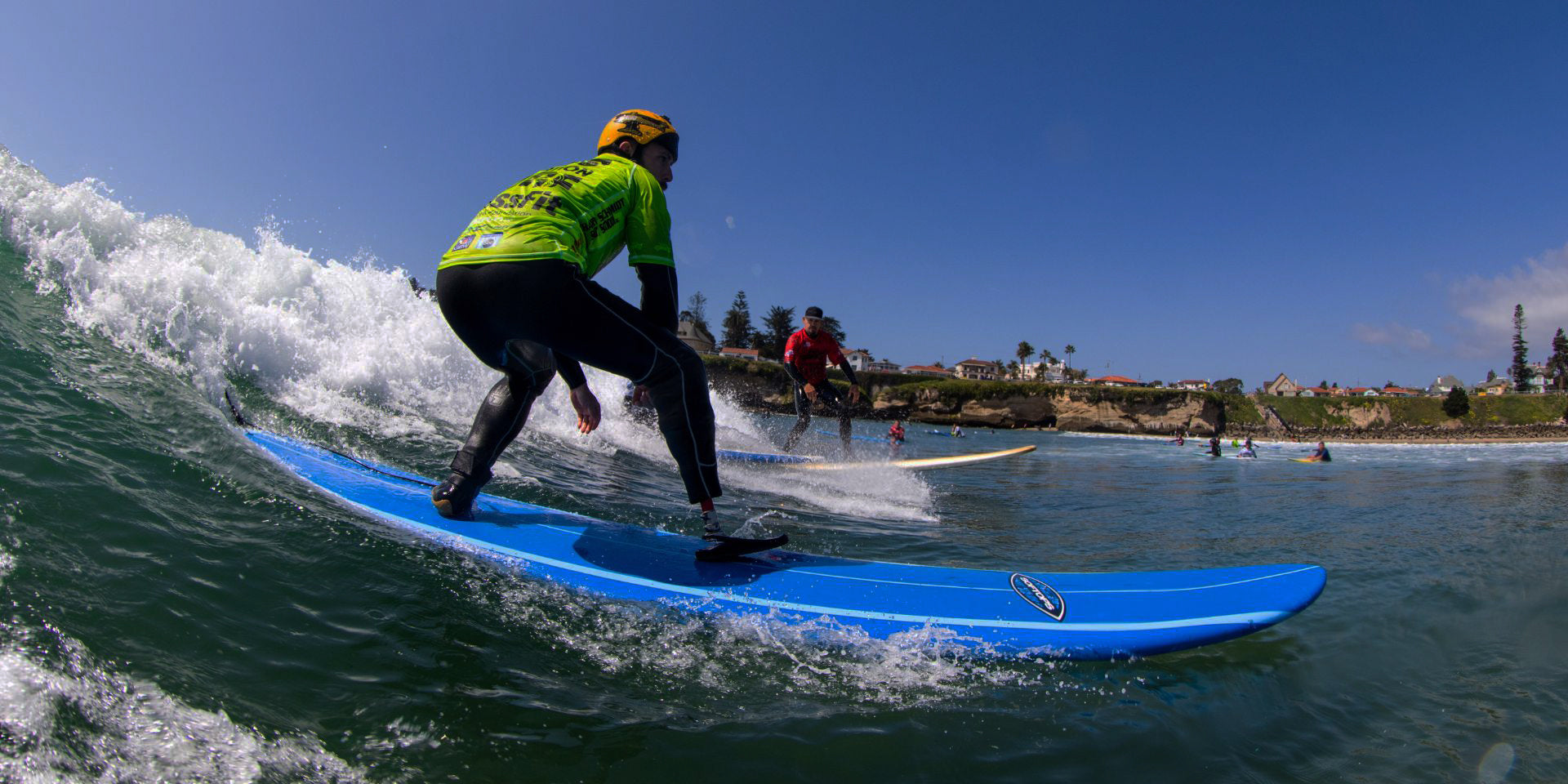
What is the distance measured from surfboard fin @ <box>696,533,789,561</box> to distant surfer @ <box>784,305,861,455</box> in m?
6.76

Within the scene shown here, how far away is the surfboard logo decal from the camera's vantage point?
268cm

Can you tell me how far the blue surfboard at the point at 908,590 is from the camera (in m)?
2.57

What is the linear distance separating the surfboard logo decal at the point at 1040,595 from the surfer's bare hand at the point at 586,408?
6.59 feet

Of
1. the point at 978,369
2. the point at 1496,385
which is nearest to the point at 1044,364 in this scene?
the point at 978,369

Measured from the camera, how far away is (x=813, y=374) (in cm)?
1013

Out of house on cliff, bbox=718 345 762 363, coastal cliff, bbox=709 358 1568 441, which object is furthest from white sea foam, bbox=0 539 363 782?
house on cliff, bbox=718 345 762 363

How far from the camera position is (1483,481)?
11.2 meters

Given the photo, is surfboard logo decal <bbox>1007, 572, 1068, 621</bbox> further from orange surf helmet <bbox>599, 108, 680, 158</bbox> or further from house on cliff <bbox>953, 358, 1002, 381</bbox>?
house on cliff <bbox>953, 358, 1002, 381</bbox>

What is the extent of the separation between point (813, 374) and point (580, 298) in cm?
760

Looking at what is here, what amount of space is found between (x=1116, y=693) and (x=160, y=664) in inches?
106

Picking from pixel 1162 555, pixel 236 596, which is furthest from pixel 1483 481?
pixel 236 596

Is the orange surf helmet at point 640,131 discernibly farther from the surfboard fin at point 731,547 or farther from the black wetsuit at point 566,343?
the surfboard fin at point 731,547

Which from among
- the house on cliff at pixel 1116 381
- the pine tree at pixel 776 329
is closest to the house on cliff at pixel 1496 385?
the house on cliff at pixel 1116 381

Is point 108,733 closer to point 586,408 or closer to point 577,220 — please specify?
point 577,220
